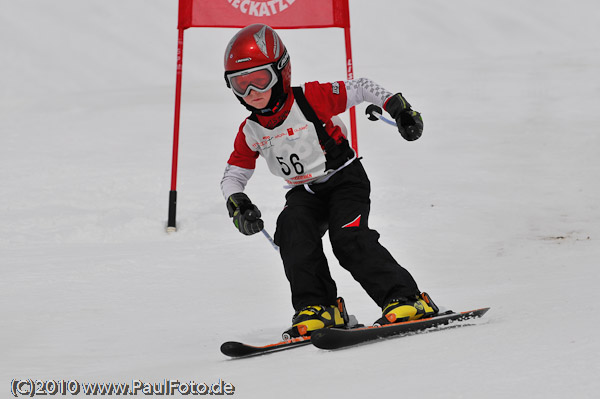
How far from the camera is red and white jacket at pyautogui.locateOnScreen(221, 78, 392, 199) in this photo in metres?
3.66

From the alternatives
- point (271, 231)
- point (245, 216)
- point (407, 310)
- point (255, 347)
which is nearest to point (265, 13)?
point (271, 231)

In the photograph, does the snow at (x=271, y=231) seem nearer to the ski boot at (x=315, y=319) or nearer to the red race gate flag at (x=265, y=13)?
the ski boot at (x=315, y=319)

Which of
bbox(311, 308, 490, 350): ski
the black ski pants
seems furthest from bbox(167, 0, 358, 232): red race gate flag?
bbox(311, 308, 490, 350): ski

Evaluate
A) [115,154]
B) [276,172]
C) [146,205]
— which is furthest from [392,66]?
[276,172]

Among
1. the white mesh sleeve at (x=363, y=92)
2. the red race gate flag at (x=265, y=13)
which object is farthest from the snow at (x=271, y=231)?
the red race gate flag at (x=265, y=13)

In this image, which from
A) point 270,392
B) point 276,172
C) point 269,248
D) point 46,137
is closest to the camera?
point 270,392

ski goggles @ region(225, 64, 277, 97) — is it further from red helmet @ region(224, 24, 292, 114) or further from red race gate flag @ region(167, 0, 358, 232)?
red race gate flag @ region(167, 0, 358, 232)

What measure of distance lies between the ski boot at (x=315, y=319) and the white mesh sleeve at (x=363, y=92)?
100 centimetres

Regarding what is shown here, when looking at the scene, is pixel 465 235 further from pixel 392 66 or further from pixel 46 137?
pixel 392 66

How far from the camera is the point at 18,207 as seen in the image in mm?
7238

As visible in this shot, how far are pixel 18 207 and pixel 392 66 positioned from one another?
9066 mm

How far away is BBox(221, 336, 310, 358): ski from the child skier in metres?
0.14

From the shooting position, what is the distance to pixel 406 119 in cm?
349

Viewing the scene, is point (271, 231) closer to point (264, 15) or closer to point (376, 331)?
point (264, 15)
